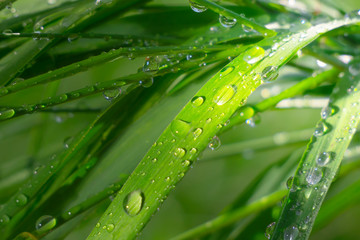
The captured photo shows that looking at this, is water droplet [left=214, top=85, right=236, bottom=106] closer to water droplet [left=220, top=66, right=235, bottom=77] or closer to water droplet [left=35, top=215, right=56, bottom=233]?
water droplet [left=220, top=66, right=235, bottom=77]

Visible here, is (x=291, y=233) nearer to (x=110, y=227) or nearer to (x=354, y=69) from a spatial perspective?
(x=110, y=227)

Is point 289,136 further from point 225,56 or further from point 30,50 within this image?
point 30,50

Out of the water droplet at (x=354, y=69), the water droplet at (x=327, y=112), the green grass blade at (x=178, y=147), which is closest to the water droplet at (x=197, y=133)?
the green grass blade at (x=178, y=147)

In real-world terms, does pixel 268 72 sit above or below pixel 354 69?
above

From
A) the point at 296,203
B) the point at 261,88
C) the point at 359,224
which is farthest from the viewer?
the point at 359,224

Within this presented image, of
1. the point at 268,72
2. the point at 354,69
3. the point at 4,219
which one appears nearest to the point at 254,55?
the point at 268,72

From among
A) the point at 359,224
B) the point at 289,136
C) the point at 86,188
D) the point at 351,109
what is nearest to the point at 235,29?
the point at 351,109

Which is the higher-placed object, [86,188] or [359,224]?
[86,188]
